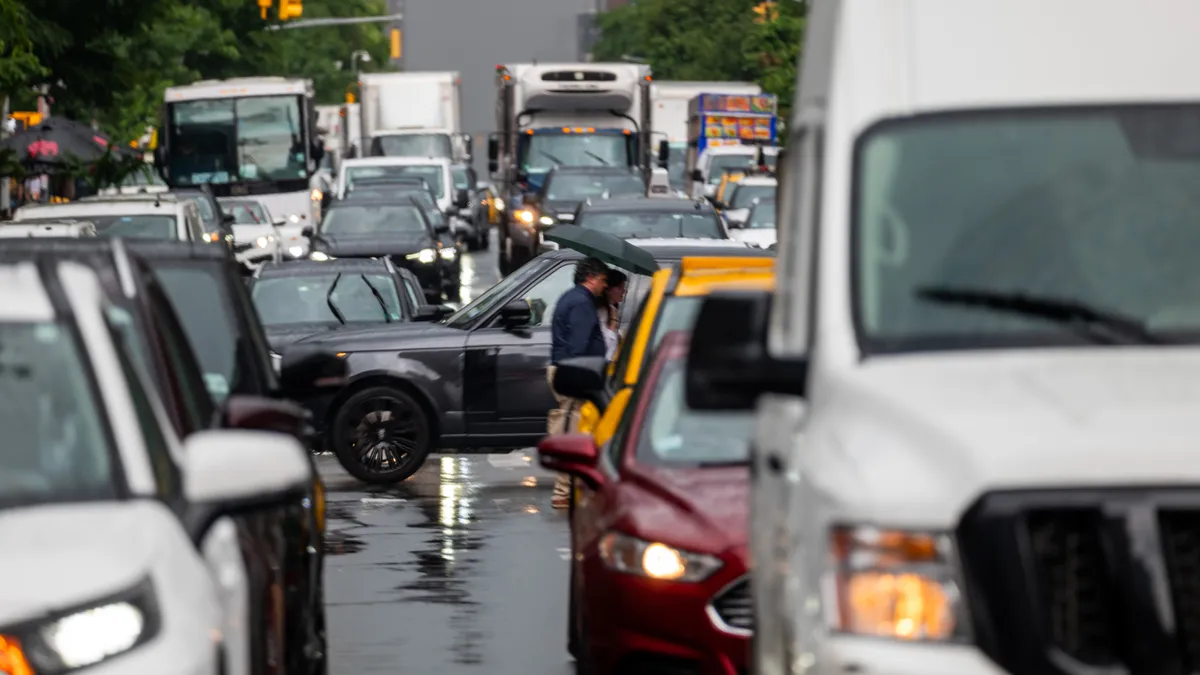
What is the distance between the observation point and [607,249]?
16.1 metres

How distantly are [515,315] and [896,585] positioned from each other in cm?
1408

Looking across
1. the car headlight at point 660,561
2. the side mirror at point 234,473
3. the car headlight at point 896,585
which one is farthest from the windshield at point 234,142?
the car headlight at point 896,585

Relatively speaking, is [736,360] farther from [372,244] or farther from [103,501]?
[372,244]

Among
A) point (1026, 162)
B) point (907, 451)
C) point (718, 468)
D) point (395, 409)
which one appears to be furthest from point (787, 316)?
point (395, 409)

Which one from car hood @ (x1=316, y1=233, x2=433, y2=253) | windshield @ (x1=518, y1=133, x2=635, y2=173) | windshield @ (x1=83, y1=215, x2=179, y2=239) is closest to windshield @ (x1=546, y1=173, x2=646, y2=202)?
car hood @ (x1=316, y1=233, x2=433, y2=253)

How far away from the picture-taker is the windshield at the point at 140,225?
26.0 metres

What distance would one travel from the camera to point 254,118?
5300 centimetres

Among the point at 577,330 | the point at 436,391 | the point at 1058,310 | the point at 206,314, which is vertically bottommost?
the point at 436,391

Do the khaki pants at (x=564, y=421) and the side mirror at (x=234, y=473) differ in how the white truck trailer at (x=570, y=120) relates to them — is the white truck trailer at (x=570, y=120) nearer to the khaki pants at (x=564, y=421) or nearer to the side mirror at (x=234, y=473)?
the khaki pants at (x=564, y=421)

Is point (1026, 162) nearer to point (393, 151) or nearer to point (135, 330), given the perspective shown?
point (135, 330)

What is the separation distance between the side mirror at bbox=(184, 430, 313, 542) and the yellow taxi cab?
15.4ft

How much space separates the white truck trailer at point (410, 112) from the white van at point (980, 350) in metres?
56.1

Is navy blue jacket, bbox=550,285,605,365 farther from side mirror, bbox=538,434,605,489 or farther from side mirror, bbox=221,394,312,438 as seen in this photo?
side mirror, bbox=221,394,312,438

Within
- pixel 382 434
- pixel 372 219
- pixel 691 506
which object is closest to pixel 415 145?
pixel 372 219
